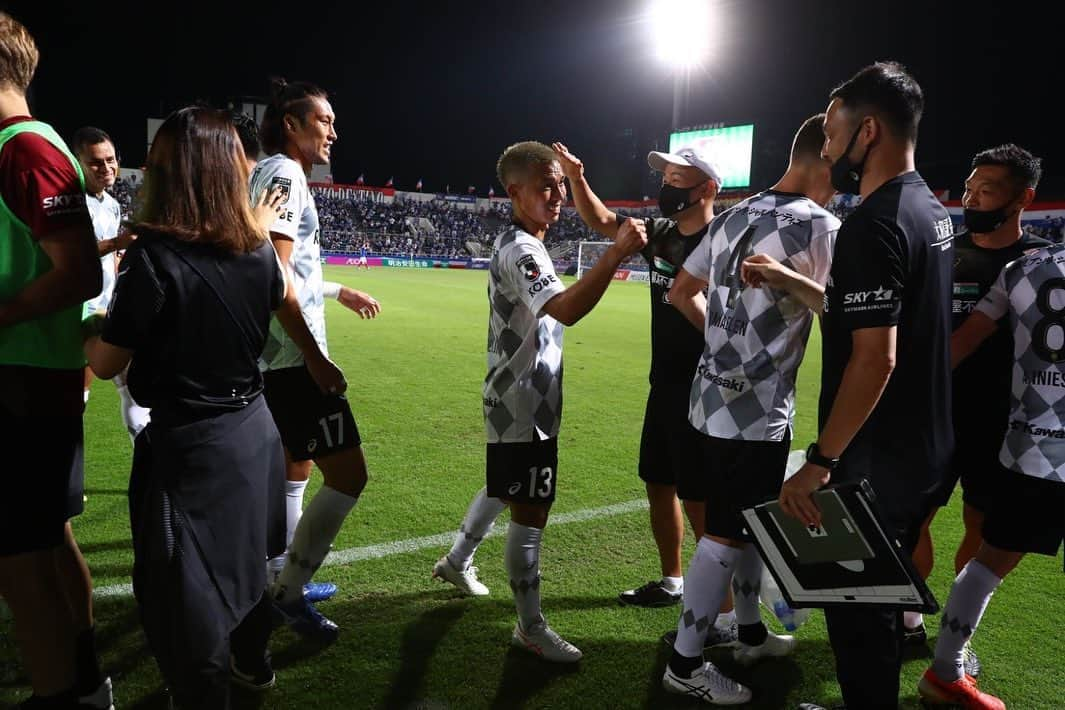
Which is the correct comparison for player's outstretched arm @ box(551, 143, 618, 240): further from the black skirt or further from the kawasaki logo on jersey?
the black skirt

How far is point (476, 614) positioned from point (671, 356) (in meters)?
1.57

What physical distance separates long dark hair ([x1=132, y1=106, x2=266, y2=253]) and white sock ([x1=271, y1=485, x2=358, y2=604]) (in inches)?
55.4

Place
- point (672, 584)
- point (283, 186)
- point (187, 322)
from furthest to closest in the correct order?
point (672, 584), point (283, 186), point (187, 322)

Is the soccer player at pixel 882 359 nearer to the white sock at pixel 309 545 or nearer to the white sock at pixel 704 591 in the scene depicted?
the white sock at pixel 704 591

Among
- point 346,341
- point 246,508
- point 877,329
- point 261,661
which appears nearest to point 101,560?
point 261,661

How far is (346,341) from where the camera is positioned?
1180 centimetres

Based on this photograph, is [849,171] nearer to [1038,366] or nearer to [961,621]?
[1038,366]

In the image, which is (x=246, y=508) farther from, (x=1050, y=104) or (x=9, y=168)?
(x=1050, y=104)

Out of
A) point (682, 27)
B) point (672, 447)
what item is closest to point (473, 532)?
→ point (672, 447)

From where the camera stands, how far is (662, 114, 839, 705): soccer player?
2.63 meters

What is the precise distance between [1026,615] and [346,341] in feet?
32.9

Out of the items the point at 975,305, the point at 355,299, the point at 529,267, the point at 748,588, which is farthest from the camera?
the point at 355,299

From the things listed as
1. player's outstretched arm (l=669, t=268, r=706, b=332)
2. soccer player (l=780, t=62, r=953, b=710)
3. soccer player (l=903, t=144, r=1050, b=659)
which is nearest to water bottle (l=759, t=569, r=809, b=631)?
soccer player (l=903, t=144, r=1050, b=659)

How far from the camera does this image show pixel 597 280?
249 centimetres
